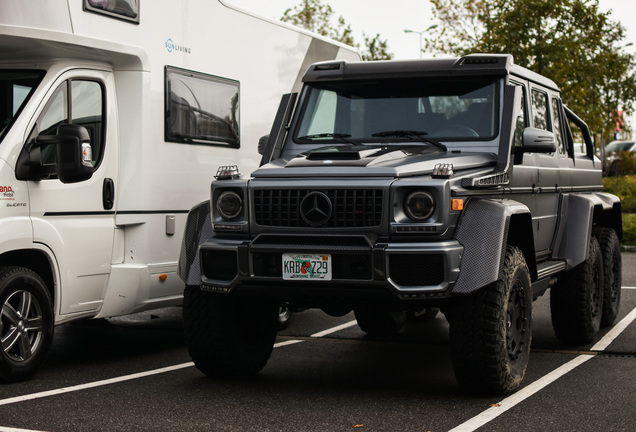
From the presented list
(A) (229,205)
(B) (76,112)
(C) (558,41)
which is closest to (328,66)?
(A) (229,205)

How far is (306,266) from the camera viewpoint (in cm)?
648

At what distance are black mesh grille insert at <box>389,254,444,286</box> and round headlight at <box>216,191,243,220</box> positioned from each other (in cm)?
120

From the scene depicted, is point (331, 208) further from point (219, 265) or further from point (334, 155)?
point (219, 265)

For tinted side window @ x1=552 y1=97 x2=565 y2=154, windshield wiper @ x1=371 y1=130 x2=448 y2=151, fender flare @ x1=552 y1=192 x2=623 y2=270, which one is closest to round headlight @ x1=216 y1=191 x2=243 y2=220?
windshield wiper @ x1=371 y1=130 x2=448 y2=151

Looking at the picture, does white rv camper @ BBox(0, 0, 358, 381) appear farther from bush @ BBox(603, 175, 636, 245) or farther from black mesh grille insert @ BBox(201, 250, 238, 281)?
bush @ BBox(603, 175, 636, 245)

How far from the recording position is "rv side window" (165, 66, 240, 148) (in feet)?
28.2

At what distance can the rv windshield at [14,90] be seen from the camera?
7.36 meters

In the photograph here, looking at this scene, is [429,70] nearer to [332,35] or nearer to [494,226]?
[494,226]

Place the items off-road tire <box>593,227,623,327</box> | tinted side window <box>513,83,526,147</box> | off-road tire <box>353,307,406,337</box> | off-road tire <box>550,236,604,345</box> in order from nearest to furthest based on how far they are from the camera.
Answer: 1. tinted side window <box>513,83,526,147</box>
2. off-road tire <box>550,236,604,345</box>
3. off-road tire <box>353,307,406,337</box>
4. off-road tire <box>593,227,623,327</box>

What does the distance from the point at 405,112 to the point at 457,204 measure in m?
1.51

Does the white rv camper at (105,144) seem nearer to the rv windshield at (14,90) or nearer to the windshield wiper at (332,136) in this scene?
the rv windshield at (14,90)

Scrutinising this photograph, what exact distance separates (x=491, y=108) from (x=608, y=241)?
Result: 3.04 meters

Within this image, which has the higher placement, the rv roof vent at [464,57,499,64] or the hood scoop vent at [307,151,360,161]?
the rv roof vent at [464,57,499,64]

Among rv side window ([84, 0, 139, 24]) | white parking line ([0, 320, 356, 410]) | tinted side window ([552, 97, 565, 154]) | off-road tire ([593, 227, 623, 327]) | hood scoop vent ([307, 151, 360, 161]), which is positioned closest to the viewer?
white parking line ([0, 320, 356, 410])
